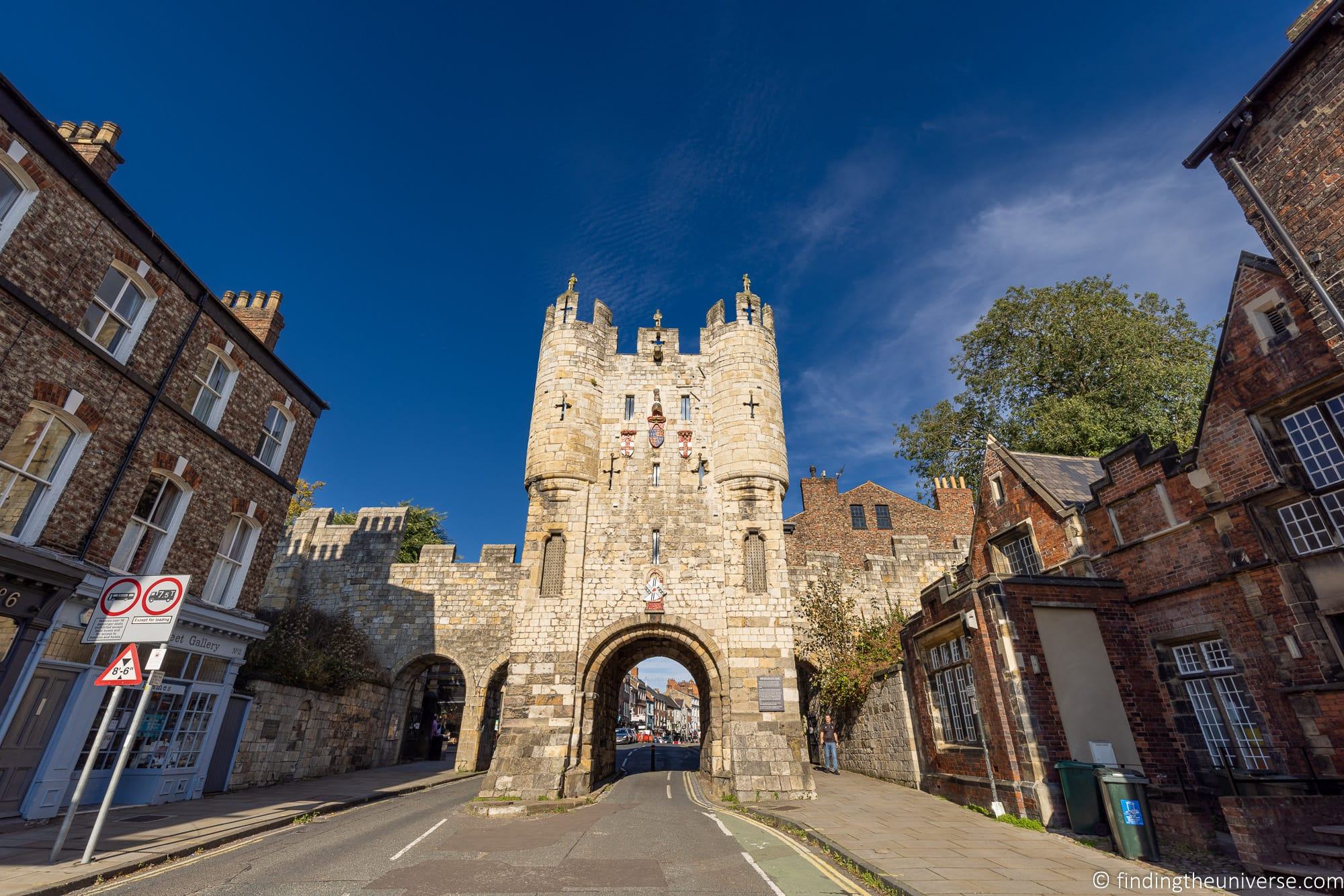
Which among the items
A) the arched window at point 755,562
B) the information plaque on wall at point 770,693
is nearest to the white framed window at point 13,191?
the arched window at point 755,562

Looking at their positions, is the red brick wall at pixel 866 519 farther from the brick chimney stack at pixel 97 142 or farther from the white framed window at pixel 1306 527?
the brick chimney stack at pixel 97 142

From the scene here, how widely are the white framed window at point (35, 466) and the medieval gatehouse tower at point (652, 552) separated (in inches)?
382

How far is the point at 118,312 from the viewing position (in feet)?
37.0

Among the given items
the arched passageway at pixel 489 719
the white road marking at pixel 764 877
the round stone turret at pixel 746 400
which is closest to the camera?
the white road marking at pixel 764 877

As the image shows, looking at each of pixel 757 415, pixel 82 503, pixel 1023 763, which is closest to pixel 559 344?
pixel 757 415

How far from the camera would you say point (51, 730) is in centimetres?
991

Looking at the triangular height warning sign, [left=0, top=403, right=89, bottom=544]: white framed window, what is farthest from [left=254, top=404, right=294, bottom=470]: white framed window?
the triangular height warning sign

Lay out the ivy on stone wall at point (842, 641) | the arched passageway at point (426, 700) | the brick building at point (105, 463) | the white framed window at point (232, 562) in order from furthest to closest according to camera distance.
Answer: the arched passageway at point (426, 700) < the ivy on stone wall at point (842, 641) < the white framed window at point (232, 562) < the brick building at point (105, 463)

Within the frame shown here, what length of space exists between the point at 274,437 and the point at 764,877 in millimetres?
15803

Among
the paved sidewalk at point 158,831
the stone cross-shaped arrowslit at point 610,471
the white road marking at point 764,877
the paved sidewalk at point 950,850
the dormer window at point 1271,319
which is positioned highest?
the stone cross-shaped arrowslit at point 610,471

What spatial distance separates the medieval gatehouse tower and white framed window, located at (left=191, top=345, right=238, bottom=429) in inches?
316

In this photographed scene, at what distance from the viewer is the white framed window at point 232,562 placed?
44.5 feet

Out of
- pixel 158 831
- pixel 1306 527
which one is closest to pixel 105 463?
pixel 158 831

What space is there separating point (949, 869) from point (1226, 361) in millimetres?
11229
